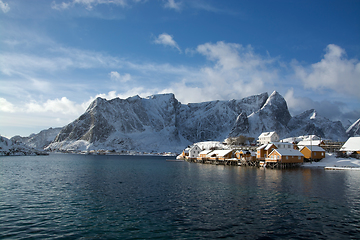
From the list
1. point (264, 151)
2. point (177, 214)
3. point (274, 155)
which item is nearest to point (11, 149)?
point (264, 151)

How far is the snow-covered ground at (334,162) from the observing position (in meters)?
77.1

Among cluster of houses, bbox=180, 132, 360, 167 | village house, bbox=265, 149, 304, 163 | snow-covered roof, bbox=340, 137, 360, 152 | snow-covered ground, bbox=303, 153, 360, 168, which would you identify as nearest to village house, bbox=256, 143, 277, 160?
cluster of houses, bbox=180, 132, 360, 167

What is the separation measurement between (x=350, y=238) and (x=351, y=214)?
741 cm

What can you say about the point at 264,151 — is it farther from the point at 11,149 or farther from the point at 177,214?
the point at 11,149

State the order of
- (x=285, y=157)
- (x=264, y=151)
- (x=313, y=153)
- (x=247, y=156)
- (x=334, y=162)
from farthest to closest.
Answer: (x=247, y=156)
(x=264, y=151)
(x=313, y=153)
(x=334, y=162)
(x=285, y=157)

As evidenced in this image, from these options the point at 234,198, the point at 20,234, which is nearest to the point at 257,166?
the point at 234,198

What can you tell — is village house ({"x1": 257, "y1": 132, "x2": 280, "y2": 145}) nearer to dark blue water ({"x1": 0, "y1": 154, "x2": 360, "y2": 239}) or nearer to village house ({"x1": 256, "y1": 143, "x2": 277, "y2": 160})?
village house ({"x1": 256, "y1": 143, "x2": 277, "y2": 160})

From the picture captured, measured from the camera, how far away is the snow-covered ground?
77100 millimetres

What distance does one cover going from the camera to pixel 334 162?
8256 cm

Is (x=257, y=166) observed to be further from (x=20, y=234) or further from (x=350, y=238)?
(x=20, y=234)

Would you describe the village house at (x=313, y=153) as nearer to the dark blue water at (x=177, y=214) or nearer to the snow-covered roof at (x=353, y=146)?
the snow-covered roof at (x=353, y=146)

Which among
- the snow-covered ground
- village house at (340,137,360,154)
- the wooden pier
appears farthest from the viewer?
village house at (340,137,360,154)

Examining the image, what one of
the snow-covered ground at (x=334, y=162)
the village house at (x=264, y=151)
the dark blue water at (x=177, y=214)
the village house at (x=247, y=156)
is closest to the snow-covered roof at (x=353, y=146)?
the snow-covered ground at (x=334, y=162)

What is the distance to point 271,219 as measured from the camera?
71.3 ft
